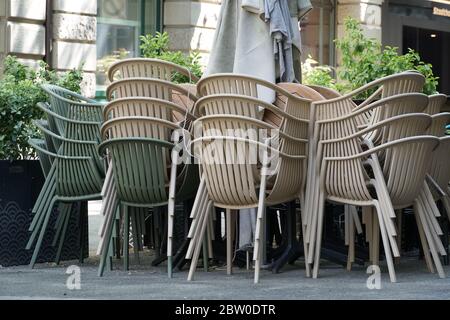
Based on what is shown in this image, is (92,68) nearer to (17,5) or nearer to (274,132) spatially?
(17,5)

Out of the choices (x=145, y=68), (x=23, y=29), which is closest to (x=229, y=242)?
(x=145, y=68)

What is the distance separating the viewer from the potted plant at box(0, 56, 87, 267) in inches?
324

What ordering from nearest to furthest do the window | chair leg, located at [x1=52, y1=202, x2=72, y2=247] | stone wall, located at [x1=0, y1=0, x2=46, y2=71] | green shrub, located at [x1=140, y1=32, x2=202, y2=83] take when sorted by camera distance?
chair leg, located at [x1=52, y1=202, x2=72, y2=247] → green shrub, located at [x1=140, y1=32, x2=202, y2=83] → stone wall, located at [x1=0, y1=0, x2=46, y2=71] → the window

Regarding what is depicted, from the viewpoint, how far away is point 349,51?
36.8 feet

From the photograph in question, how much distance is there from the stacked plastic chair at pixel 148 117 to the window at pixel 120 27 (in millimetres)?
9700

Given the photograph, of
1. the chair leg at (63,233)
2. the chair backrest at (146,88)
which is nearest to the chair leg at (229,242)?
the chair backrest at (146,88)

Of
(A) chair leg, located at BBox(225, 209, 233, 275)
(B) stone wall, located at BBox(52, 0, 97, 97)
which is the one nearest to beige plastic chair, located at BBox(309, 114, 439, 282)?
(A) chair leg, located at BBox(225, 209, 233, 275)

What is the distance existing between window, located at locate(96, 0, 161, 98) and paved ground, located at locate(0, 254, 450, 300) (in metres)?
9.61

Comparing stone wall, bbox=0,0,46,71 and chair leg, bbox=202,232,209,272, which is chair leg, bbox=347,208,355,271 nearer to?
chair leg, bbox=202,232,209,272

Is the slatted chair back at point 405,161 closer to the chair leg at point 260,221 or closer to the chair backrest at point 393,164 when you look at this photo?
the chair backrest at point 393,164
